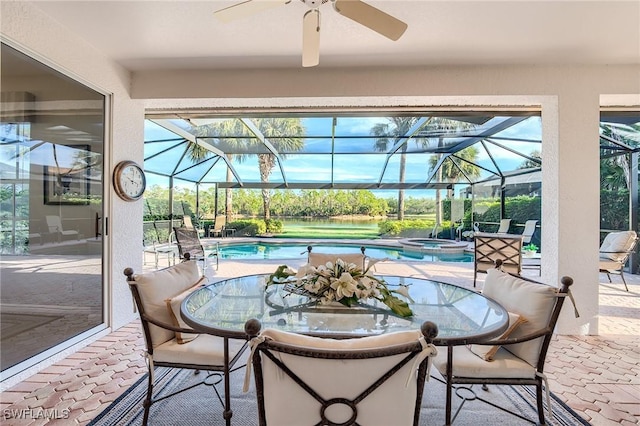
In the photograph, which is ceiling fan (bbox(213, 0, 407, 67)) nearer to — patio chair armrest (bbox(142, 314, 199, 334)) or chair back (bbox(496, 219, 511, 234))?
patio chair armrest (bbox(142, 314, 199, 334))

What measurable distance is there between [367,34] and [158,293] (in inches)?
104

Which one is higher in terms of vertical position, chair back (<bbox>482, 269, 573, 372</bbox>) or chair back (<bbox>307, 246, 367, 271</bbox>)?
chair back (<bbox>307, 246, 367, 271</bbox>)

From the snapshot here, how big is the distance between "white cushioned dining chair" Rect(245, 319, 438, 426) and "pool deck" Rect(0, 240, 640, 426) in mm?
1700

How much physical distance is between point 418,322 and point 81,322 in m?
3.15

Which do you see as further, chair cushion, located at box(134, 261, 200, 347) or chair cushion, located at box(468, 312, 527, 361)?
chair cushion, located at box(134, 261, 200, 347)

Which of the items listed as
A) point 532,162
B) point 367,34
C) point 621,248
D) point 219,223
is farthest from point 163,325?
point 219,223

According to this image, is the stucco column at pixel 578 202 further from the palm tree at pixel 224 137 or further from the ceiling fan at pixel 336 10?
the palm tree at pixel 224 137

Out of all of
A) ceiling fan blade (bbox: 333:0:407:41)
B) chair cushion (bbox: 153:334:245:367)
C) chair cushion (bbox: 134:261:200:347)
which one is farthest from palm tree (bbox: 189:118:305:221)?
chair cushion (bbox: 153:334:245:367)

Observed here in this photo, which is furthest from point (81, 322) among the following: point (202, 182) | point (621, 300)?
point (202, 182)

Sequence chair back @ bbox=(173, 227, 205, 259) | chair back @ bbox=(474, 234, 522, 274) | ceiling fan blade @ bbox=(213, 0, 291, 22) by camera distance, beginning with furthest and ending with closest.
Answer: chair back @ bbox=(173, 227, 205, 259)
chair back @ bbox=(474, 234, 522, 274)
ceiling fan blade @ bbox=(213, 0, 291, 22)

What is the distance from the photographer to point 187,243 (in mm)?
5707

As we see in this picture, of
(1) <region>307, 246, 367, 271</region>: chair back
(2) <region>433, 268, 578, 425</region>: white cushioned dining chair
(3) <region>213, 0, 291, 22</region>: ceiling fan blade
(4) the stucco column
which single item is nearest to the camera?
(2) <region>433, 268, 578, 425</region>: white cushioned dining chair

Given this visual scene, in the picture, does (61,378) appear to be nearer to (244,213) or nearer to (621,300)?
(621,300)

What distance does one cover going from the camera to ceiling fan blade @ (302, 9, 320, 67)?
6.18 ft
